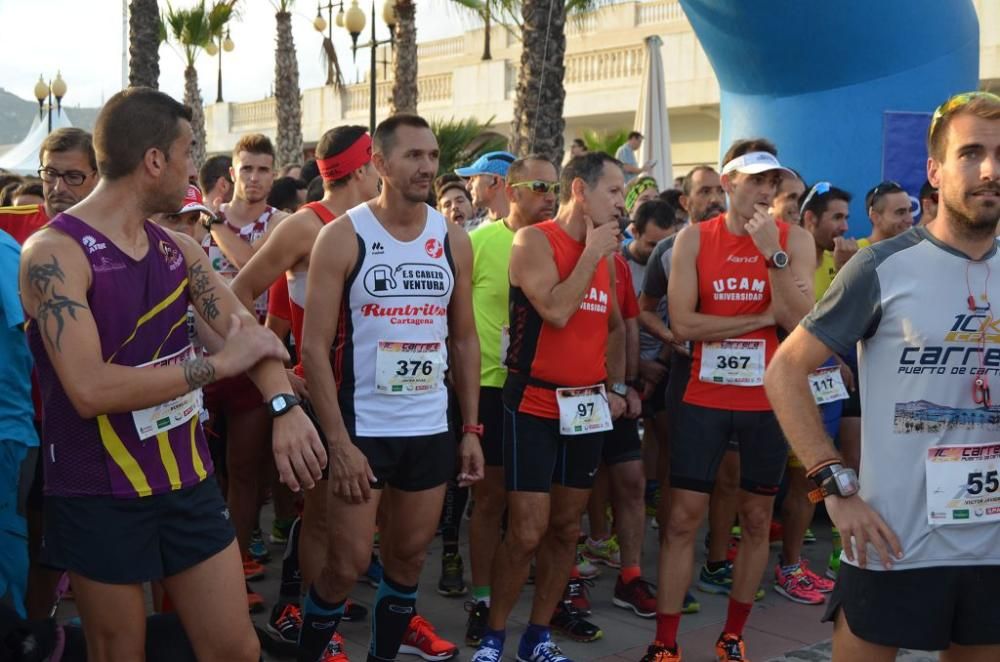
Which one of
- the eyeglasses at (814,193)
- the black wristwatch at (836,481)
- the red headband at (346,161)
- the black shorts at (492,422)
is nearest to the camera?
the black wristwatch at (836,481)

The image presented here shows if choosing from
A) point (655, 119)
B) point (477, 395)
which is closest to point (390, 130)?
point (477, 395)

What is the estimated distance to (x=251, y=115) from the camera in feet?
120

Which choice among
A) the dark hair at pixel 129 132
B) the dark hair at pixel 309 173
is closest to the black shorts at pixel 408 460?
the dark hair at pixel 129 132

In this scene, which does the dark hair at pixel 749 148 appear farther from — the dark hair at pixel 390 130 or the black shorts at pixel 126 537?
the black shorts at pixel 126 537

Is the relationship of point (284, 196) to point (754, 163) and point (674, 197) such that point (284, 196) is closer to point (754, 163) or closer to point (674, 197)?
point (674, 197)

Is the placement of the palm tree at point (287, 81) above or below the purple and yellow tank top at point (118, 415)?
above

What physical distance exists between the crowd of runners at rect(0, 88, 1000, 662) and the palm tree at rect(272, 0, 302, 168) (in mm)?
18297

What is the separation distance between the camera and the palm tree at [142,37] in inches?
642

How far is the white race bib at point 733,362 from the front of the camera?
15.4ft

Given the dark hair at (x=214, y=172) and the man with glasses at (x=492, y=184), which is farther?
the dark hair at (x=214, y=172)

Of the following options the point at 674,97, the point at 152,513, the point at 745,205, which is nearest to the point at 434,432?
the point at 152,513

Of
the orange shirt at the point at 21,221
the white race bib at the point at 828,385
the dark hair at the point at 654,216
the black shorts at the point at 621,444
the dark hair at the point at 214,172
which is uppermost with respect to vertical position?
the dark hair at the point at 214,172

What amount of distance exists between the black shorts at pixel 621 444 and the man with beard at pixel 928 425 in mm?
2815

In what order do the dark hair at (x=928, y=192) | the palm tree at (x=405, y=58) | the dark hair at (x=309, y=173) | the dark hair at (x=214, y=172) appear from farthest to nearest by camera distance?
the palm tree at (x=405, y=58) < the dark hair at (x=309, y=173) < the dark hair at (x=214, y=172) < the dark hair at (x=928, y=192)
